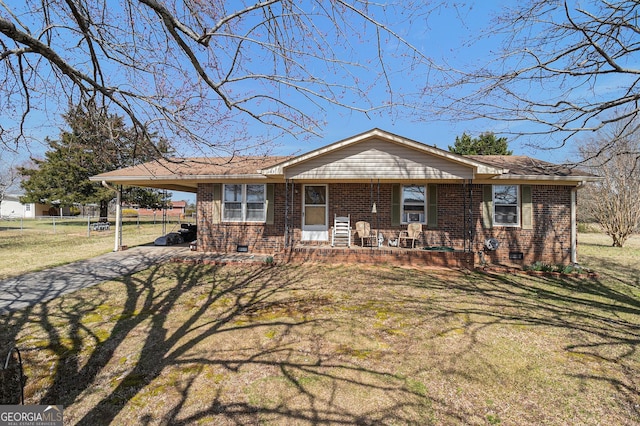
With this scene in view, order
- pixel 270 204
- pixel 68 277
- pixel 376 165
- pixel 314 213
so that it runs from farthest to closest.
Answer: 1. pixel 314 213
2. pixel 270 204
3. pixel 376 165
4. pixel 68 277

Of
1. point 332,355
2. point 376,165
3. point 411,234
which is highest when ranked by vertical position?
point 376,165

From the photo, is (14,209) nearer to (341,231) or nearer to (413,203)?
(341,231)

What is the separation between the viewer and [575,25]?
15.2 feet

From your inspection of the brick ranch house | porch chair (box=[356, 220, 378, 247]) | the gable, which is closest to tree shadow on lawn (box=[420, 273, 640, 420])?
the brick ranch house

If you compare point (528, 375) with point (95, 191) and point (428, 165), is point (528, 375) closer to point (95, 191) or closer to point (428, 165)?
point (428, 165)

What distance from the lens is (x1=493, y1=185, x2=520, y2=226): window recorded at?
10.4 m

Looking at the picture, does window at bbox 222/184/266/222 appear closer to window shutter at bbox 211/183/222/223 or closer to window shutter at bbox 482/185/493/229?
window shutter at bbox 211/183/222/223

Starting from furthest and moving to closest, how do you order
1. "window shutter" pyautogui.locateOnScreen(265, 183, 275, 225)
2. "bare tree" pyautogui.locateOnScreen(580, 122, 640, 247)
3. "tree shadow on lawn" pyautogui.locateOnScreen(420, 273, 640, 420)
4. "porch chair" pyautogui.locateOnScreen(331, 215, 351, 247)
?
"bare tree" pyautogui.locateOnScreen(580, 122, 640, 247), "window shutter" pyautogui.locateOnScreen(265, 183, 275, 225), "porch chair" pyautogui.locateOnScreen(331, 215, 351, 247), "tree shadow on lawn" pyautogui.locateOnScreen(420, 273, 640, 420)

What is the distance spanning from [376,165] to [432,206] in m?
2.73

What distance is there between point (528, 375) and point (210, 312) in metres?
4.68

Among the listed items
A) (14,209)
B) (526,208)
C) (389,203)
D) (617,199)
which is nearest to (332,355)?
(389,203)

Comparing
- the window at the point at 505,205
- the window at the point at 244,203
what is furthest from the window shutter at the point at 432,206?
the window at the point at 244,203

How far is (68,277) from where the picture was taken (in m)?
7.68

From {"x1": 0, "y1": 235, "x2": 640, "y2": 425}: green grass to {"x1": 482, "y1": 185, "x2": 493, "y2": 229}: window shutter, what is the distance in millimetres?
3717
